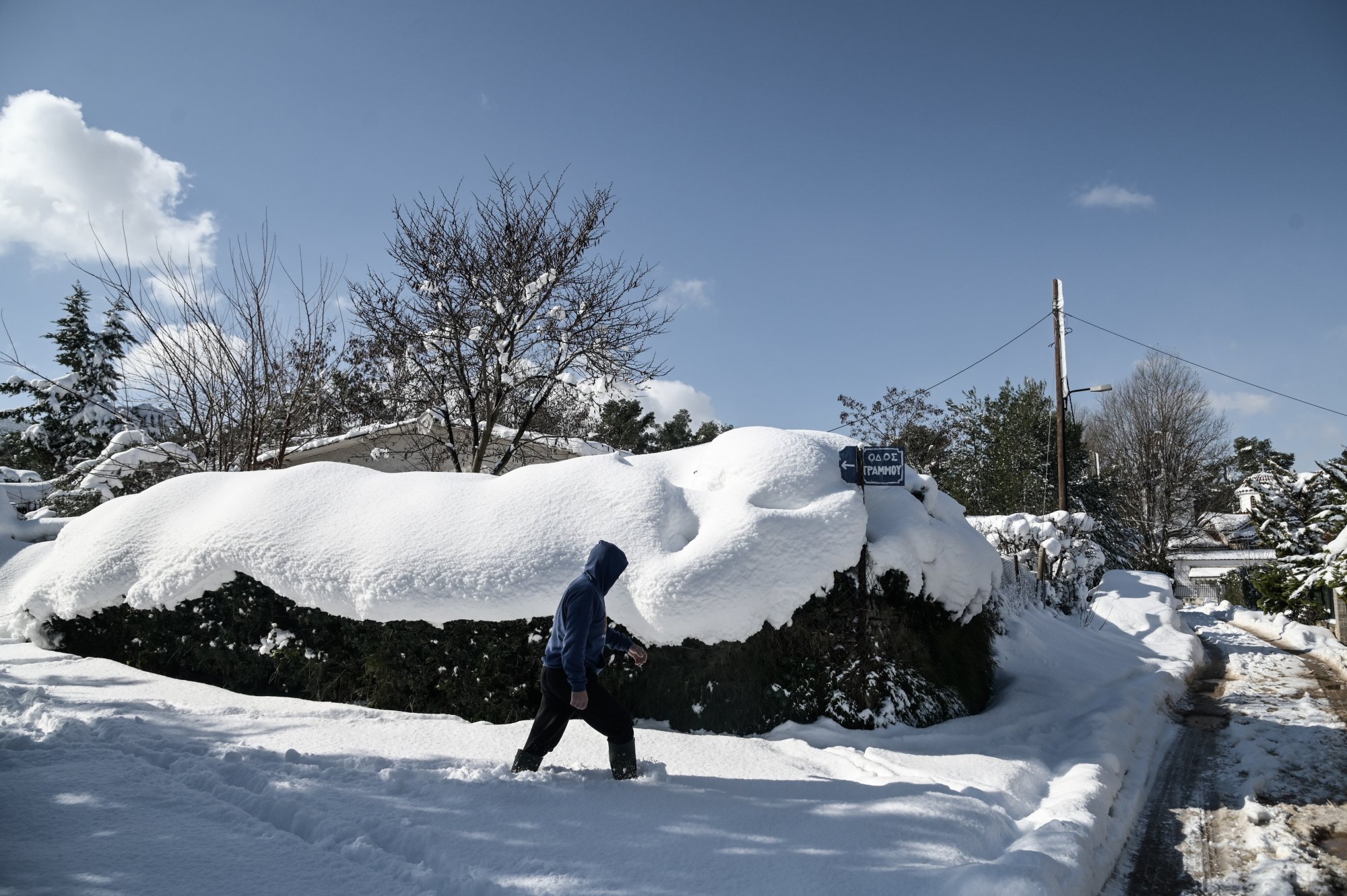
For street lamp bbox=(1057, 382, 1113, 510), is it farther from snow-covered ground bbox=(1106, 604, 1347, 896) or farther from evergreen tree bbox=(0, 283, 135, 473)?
evergreen tree bbox=(0, 283, 135, 473)

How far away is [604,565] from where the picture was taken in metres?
4.45

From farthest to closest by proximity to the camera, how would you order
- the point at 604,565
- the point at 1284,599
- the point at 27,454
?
1. the point at 27,454
2. the point at 1284,599
3. the point at 604,565

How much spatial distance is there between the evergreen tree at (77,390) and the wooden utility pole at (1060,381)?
3157 centimetres

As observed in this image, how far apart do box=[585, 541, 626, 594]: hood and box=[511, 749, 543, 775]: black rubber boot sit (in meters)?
1.05

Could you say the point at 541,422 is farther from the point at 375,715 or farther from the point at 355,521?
the point at 375,715

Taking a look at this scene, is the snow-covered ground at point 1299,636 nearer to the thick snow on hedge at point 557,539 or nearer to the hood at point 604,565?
the thick snow on hedge at point 557,539

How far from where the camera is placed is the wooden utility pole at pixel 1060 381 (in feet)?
59.2

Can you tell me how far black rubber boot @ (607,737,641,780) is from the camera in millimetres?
4293

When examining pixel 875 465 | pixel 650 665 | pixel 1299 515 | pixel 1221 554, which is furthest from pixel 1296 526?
pixel 1221 554

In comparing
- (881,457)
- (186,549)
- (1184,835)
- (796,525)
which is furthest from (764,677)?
(186,549)

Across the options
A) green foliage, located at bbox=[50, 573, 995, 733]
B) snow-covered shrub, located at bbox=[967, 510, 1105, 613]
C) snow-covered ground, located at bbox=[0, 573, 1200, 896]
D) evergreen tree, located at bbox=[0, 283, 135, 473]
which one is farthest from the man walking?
evergreen tree, located at bbox=[0, 283, 135, 473]

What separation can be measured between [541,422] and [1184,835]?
11272 millimetres

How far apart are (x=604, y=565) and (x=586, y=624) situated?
379mm

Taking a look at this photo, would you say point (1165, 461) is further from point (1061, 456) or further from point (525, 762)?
point (525, 762)
